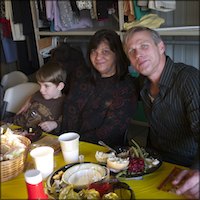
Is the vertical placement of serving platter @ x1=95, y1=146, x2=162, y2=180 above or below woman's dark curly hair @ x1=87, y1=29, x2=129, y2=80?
below

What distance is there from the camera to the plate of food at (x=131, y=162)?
47.3 inches

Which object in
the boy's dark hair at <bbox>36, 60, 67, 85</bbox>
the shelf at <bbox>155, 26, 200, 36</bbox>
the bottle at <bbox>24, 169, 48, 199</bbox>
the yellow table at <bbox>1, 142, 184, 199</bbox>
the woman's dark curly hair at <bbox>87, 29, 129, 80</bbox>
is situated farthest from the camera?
A: the shelf at <bbox>155, 26, 200, 36</bbox>

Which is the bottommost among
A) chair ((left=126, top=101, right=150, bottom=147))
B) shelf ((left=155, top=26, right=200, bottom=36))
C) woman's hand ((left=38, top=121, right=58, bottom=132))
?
chair ((left=126, top=101, right=150, bottom=147))

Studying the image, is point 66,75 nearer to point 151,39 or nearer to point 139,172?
point 151,39

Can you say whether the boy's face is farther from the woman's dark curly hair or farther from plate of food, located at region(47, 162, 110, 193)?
plate of food, located at region(47, 162, 110, 193)

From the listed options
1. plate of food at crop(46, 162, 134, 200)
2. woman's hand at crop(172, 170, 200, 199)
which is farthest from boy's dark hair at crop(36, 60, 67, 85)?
woman's hand at crop(172, 170, 200, 199)

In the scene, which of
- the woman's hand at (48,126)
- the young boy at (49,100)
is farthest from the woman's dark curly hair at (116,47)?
the woman's hand at (48,126)

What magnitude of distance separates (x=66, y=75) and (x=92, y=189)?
4.31 feet

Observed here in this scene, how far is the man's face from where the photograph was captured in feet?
5.12

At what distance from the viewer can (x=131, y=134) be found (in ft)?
10.9

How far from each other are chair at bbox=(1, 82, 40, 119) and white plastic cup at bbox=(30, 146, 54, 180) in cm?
135

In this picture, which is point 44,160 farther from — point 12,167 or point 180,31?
point 180,31

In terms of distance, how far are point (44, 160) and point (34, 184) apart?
0.69ft

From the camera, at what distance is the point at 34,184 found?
3.30ft
